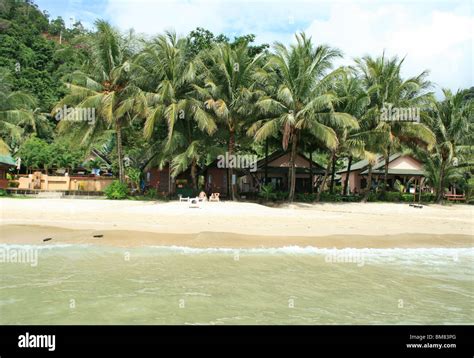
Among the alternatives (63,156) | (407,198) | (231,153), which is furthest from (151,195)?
(407,198)

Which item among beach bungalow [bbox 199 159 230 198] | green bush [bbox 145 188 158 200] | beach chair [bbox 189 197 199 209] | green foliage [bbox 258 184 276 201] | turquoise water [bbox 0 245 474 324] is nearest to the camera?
turquoise water [bbox 0 245 474 324]

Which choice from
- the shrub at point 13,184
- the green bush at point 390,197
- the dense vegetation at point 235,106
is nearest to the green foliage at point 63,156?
the dense vegetation at point 235,106

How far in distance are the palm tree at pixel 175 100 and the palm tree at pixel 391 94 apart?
11.5 meters

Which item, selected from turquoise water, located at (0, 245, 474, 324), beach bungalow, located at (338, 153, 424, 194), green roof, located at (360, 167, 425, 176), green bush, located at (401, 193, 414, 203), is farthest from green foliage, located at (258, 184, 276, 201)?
green roof, located at (360, 167, 425, 176)

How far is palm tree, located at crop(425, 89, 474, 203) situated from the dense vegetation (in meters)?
0.08

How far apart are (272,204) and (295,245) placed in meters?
11.2

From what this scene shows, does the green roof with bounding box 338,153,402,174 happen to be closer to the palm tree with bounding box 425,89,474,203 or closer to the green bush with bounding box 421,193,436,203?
the green bush with bounding box 421,193,436,203

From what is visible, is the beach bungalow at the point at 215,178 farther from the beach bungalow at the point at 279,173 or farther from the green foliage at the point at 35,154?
the green foliage at the point at 35,154

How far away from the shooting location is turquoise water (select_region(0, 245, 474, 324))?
735cm

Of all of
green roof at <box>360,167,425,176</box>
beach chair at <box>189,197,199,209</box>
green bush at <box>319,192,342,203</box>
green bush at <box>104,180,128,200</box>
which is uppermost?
green roof at <box>360,167,425,176</box>

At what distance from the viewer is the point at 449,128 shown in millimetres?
29109

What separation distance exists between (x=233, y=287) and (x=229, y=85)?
56.2ft

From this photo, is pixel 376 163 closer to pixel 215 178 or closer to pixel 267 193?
pixel 267 193

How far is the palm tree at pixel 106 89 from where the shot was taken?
2425 cm
